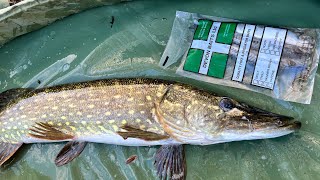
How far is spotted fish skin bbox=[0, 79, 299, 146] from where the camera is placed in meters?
1.90

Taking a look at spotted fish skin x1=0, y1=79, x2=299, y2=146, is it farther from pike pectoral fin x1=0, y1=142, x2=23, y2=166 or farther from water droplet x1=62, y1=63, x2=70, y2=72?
water droplet x1=62, y1=63, x2=70, y2=72

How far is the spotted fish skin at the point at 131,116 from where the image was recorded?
1896mm

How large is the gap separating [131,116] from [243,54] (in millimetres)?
617

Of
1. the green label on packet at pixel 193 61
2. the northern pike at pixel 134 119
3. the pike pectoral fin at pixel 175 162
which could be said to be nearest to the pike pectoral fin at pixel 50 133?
the northern pike at pixel 134 119

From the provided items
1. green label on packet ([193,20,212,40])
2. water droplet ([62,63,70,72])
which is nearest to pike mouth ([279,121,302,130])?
green label on packet ([193,20,212,40])

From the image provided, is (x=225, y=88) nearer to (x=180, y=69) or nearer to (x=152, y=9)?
(x=180, y=69)

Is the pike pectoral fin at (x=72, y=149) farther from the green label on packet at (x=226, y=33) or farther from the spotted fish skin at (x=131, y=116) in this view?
the green label on packet at (x=226, y=33)

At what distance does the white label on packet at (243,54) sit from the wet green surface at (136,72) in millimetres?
78

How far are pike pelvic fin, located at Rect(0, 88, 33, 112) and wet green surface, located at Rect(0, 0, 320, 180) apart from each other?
0.20 ft

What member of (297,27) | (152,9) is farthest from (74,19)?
(297,27)

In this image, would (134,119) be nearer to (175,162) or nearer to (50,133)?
(175,162)

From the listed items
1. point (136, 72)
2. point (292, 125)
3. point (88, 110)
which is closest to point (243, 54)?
point (292, 125)

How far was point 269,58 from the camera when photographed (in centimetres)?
205

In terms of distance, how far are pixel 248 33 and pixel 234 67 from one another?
18 cm
